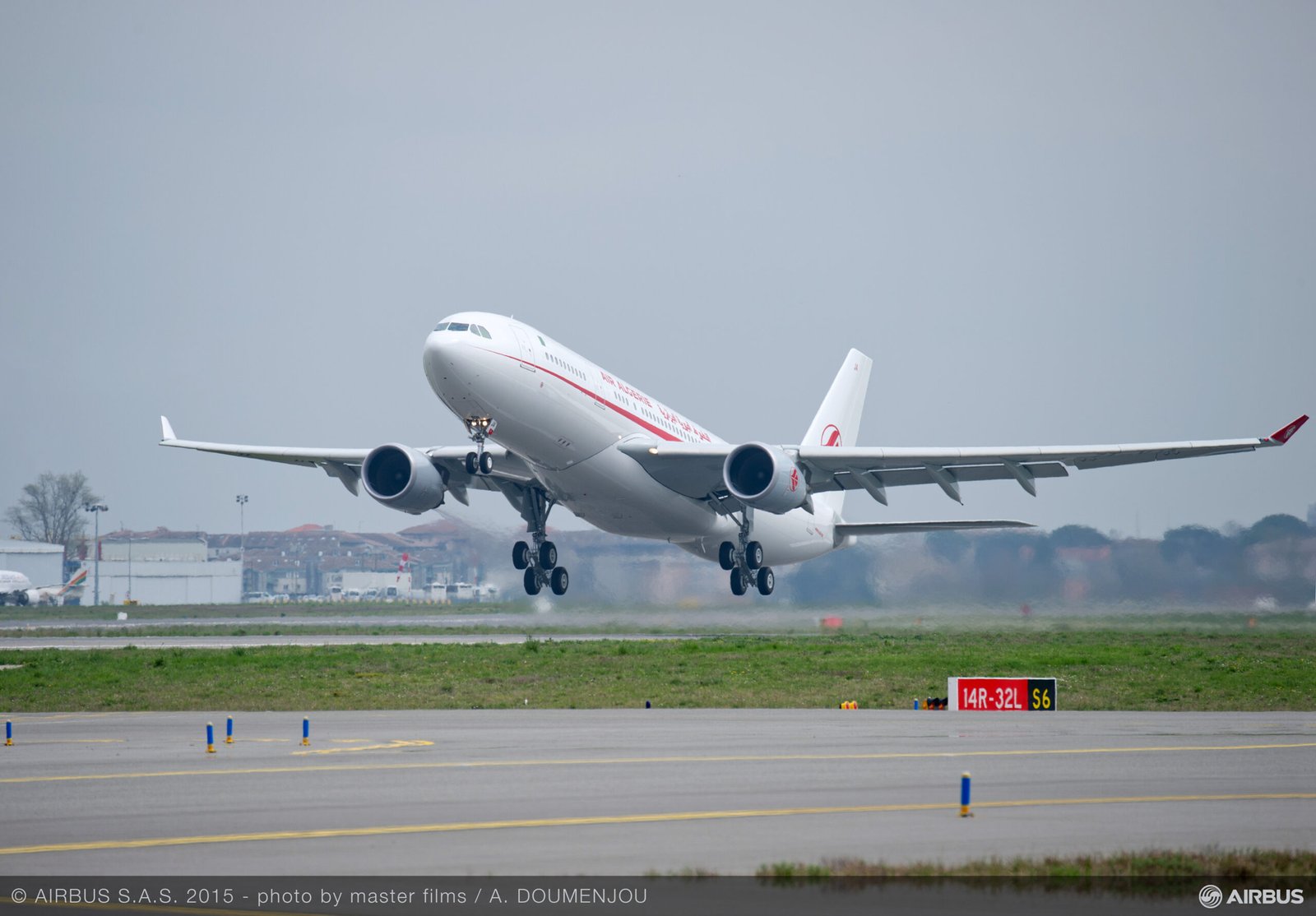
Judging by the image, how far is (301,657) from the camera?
3622cm

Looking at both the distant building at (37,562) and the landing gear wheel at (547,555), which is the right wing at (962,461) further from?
the distant building at (37,562)

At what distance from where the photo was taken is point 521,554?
45.4 metres

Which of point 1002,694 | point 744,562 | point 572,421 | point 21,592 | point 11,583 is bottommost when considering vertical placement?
point 1002,694

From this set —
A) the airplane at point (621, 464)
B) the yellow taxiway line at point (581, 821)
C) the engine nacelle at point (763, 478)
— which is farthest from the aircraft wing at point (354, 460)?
the yellow taxiway line at point (581, 821)

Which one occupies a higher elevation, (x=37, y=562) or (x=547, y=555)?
(x=37, y=562)

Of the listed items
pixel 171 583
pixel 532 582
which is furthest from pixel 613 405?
pixel 171 583

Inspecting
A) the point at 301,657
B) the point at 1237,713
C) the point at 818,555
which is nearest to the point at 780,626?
the point at 818,555

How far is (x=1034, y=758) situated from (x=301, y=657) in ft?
76.9

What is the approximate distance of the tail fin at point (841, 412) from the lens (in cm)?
5150

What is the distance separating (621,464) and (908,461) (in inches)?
337

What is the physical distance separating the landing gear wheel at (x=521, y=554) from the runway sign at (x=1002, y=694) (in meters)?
21.9

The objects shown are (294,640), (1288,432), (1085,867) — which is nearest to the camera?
(1085,867)

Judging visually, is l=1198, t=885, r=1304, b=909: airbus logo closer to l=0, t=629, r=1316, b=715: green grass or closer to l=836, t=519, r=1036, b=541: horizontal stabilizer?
l=0, t=629, r=1316, b=715: green grass

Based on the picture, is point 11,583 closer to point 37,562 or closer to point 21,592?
point 21,592
